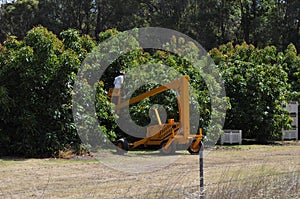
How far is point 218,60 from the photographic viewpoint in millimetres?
24906

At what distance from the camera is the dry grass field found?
7.44 m

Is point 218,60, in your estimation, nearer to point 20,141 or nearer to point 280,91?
point 280,91

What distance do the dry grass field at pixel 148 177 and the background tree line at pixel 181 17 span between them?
2874 centimetres

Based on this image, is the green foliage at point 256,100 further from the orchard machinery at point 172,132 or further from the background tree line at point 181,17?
the background tree line at point 181,17

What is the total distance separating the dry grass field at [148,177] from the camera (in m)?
7.44

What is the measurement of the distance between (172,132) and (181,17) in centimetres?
2984

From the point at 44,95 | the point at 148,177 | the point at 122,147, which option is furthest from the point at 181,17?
the point at 148,177

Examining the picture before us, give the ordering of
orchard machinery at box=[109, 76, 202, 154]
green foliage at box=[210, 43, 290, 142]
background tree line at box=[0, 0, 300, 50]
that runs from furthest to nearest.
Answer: background tree line at box=[0, 0, 300, 50] < green foliage at box=[210, 43, 290, 142] < orchard machinery at box=[109, 76, 202, 154]

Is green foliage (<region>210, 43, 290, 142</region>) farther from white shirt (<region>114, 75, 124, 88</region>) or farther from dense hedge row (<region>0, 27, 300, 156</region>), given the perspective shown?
white shirt (<region>114, 75, 124, 88</region>)

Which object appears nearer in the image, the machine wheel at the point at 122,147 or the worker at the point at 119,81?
the machine wheel at the point at 122,147

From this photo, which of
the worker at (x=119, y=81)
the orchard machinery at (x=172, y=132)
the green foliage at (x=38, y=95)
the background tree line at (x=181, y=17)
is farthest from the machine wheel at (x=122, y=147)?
the background tree line at (x=181, y=17)

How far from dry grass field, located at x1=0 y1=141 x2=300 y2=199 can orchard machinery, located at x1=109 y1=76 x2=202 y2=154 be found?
0.44 meters

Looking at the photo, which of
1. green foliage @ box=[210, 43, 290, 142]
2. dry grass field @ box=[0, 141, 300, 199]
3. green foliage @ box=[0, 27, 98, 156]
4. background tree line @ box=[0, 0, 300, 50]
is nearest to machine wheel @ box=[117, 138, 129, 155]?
dry grass field @ box=[0, 141, 300, 199]

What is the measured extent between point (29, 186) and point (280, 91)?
48.9 ft
